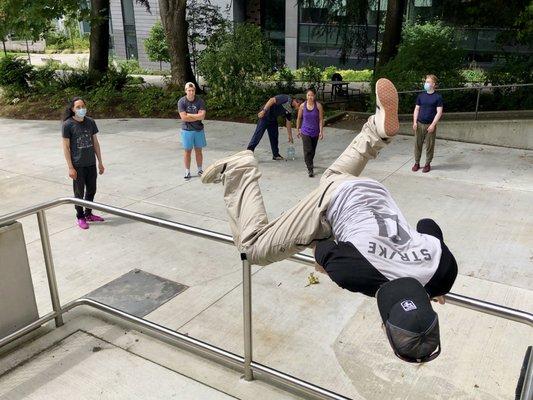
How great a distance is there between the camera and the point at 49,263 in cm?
390

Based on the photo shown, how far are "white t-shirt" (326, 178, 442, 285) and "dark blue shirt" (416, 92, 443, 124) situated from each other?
257 inches

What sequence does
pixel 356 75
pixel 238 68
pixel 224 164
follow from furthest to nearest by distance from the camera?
pixel 356 75 < pixel 238 68 < pixel 224 164

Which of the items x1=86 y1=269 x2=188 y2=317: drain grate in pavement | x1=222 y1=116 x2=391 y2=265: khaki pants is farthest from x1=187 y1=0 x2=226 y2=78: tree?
x1=222 y1=116 x2=391 y2=265: khaki pants

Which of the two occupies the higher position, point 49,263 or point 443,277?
point 443,277

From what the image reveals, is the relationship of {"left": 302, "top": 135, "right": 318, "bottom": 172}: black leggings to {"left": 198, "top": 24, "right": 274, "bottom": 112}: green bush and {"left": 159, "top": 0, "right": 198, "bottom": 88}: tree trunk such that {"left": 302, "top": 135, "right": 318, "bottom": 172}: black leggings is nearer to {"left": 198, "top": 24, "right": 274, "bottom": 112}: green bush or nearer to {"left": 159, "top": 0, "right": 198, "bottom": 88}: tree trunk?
{"left": 198, "top": 24, "right": 274, "bottom": 112}: green bush

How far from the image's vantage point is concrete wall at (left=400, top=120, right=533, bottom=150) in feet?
35.1

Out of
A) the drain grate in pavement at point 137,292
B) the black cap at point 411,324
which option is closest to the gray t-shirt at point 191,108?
the drain grate in pavement at point 137,292

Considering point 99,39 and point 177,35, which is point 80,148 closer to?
point 177,35

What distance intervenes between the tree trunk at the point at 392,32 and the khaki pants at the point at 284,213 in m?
12.7

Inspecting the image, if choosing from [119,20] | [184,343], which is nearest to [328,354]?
[184,343]

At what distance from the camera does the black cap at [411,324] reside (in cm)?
183

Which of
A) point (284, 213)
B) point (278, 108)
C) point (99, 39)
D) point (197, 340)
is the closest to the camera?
point (284, 213)

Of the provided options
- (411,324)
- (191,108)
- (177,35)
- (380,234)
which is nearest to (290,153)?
(191,108)

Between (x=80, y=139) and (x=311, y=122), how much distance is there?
3.84 metres
